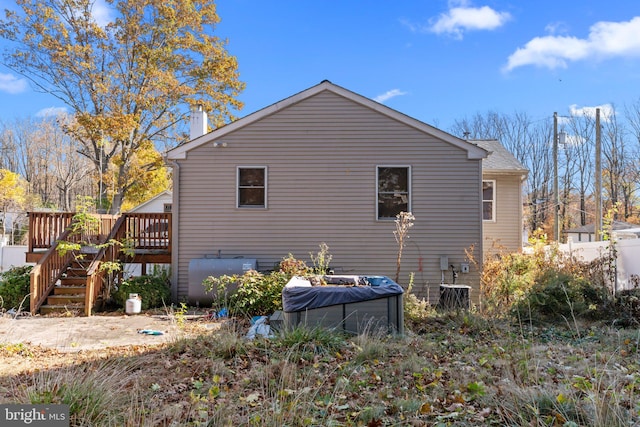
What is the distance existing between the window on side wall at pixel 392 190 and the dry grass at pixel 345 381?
181 inches

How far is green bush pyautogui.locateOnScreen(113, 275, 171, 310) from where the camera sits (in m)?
9.52

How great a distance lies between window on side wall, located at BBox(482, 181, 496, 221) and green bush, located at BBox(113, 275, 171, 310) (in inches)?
383

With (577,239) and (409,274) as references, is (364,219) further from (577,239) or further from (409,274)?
(577,239)

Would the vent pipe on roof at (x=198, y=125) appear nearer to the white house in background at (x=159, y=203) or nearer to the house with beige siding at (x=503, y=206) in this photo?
the house with beige siding at (x=503, y=206)

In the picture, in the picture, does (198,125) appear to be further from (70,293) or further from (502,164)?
(502,164)

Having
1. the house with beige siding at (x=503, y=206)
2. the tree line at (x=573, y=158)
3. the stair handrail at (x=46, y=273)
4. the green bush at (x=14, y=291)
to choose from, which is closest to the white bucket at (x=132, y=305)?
the stair handrail at (x=46, y=273)

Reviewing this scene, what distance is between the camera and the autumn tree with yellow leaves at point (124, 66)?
17.7 metres

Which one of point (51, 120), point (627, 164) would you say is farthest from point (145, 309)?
point (627, 164)

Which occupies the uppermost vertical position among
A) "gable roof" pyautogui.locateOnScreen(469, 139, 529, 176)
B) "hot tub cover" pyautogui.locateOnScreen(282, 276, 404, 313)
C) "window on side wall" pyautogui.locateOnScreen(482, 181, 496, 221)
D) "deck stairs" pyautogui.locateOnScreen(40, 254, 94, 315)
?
"gable roof" pyautogui.locateOnScreen(469, 139, 529, 176)

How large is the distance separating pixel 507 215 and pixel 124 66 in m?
17.4

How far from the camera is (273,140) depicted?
414 inches

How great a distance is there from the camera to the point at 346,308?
5.97 meters

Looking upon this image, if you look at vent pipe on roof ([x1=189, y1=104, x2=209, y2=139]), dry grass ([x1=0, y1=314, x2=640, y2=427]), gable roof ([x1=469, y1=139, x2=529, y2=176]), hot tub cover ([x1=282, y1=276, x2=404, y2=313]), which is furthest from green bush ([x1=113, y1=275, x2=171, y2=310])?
gable roof ([x1=469, y1=139, x2=529, y2=176])

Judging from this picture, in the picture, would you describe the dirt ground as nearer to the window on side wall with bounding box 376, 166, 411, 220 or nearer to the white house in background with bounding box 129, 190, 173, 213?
the window on side wall with bounding box 376, 166, 411, 220
